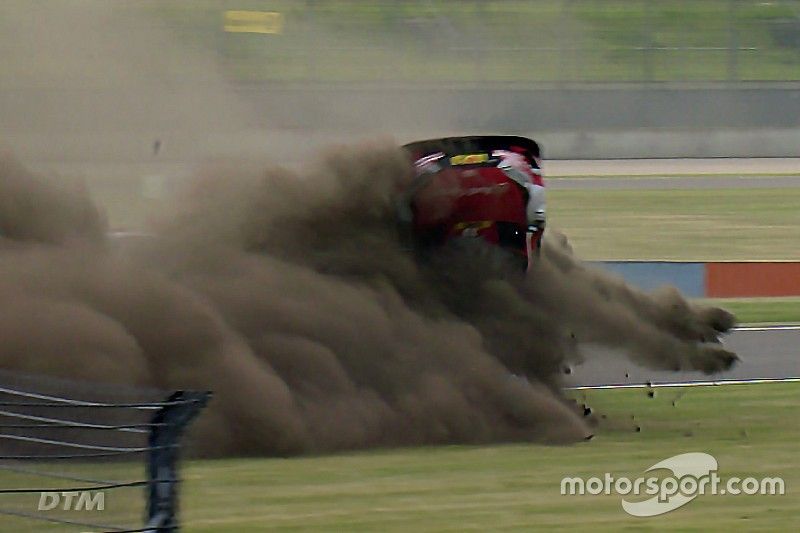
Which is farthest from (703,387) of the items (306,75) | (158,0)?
(306,75)

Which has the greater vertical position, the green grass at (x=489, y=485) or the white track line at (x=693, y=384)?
the white track line at (x=693, y=384)

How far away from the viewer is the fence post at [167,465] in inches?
190

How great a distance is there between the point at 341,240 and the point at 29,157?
2693mm

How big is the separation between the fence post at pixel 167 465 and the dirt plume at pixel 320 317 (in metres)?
3.49

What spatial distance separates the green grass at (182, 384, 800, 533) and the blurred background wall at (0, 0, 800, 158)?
4012 millimetres

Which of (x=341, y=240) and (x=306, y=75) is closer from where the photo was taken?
(x=341, y=240)

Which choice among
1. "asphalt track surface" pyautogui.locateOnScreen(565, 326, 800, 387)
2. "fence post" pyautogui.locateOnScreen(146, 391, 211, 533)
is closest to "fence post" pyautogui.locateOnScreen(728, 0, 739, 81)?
"asphalt track surface" pyautogui.locateOnScreen(565, 326, 800, 387)

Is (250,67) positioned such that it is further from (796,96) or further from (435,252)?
(796,96)

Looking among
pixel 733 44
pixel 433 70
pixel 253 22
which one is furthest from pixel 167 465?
pixel 733 44

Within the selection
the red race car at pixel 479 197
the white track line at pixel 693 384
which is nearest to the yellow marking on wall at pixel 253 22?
the red race car at pixel 479 197

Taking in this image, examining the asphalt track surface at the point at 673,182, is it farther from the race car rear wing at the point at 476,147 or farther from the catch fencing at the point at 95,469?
the catch fencing at the point at 95,469

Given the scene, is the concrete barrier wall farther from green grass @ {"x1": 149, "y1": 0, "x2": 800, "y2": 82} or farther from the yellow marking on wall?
the yellow marking on wall

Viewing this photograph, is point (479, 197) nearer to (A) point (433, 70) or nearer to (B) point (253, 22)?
(B) point (253, 22)

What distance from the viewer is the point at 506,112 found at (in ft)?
80.0
